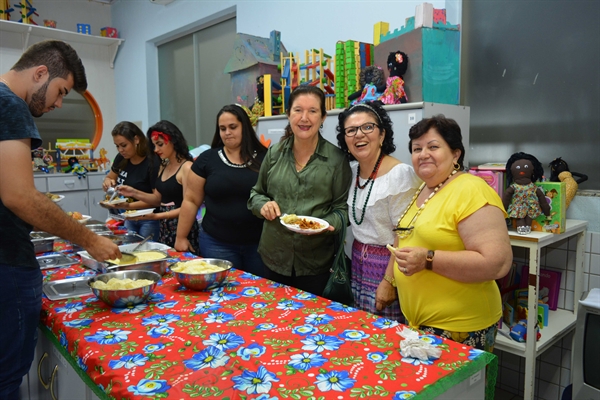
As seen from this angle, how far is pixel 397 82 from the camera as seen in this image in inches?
95.4

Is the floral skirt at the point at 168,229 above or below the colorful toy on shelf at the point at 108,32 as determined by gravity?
below

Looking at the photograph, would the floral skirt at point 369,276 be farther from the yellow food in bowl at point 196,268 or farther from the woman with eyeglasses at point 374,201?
the yellow food in bowl at point 196,268

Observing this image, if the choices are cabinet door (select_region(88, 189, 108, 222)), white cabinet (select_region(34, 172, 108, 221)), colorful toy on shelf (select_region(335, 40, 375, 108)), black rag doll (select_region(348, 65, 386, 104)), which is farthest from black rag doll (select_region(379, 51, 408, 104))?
cabinet door (select_region(88, 189, 108, 222))

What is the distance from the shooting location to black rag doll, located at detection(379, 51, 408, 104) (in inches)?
95.7

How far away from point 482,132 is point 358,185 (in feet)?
4.26

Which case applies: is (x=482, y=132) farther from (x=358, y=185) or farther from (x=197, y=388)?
(x=197, y=388)

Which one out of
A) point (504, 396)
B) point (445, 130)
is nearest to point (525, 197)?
point (445, 130)

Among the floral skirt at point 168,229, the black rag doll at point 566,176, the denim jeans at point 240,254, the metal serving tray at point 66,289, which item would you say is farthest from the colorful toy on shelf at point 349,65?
the metal serving tray at point 66,289

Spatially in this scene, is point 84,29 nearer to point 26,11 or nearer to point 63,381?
point 26,11

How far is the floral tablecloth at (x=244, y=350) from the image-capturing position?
1.06 m

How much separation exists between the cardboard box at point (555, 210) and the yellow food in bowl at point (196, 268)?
1.68 metres

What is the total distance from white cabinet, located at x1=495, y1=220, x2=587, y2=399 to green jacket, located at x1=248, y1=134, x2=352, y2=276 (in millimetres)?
941

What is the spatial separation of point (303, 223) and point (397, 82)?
1.09 m

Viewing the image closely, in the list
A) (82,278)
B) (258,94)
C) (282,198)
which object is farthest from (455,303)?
(258,94)
